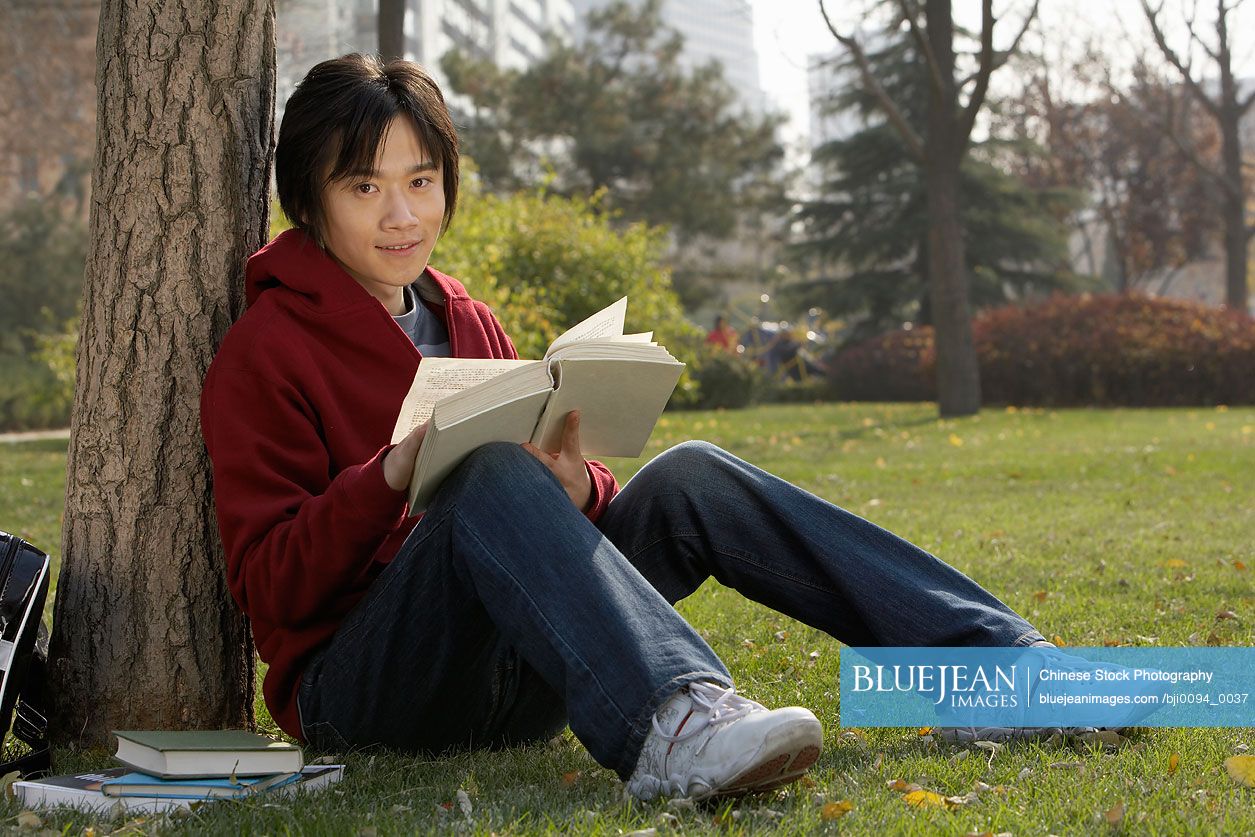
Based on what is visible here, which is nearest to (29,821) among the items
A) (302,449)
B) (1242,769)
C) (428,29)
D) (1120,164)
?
(302,449)

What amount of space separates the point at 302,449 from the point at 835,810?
113 cm

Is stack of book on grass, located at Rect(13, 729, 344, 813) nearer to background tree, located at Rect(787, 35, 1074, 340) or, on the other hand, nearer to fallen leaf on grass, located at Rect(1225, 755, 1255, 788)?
fallen leaf on grass, located at Rect(1225, 755, 1255, 788)

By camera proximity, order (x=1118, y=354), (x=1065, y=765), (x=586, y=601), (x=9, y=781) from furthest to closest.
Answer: (x=1118, y=354), (x=9, y=781), (x=1065, y=765), (x=586, y=601)

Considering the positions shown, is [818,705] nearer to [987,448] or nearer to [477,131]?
[987,448]

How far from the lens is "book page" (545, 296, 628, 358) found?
2.47 m

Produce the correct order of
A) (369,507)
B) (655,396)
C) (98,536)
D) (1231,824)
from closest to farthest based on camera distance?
(1231,824)
(369,507)
(655,396)
(98,536)

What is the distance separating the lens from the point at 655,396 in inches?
101

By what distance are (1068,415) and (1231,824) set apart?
1310 cm

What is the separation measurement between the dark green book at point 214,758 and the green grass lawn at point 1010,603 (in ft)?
0.26

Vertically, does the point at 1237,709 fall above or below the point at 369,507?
below

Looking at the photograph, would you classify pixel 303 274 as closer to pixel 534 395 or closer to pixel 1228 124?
pixel 534 395

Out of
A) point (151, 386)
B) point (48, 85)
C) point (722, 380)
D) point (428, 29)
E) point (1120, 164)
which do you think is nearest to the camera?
point (151, 386)

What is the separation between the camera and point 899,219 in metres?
24.9

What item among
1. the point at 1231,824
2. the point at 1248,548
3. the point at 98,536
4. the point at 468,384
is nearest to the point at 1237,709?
the point at 1231,824
